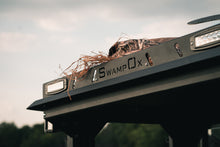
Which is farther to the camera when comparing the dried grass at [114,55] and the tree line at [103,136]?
the tree line at [103,136]

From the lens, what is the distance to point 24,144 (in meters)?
56.2

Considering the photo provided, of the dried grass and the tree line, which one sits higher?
the dried grass

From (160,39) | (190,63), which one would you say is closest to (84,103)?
(160,39)

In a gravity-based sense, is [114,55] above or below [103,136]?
above

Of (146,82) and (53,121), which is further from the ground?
(146,82)

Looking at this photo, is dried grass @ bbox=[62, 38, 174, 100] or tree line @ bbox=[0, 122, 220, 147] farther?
tree line @ bbox=[0, 122, 220, 147]

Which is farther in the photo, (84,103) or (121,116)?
(121,116)

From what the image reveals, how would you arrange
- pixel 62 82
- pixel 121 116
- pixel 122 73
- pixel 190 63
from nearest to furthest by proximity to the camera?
pixel 190 63
pixel 122 73
pixel 62 82
pixel 121 116

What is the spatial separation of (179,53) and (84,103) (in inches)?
45.5

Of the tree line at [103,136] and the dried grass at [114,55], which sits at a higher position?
the dried grass at [114,55]

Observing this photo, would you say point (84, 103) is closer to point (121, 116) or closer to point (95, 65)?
point (95, 65)

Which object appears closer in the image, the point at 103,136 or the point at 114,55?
the point at 114,55

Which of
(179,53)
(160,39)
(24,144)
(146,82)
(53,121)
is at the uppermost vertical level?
(160,39)

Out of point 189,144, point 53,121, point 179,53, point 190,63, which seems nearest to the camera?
point 190,63
